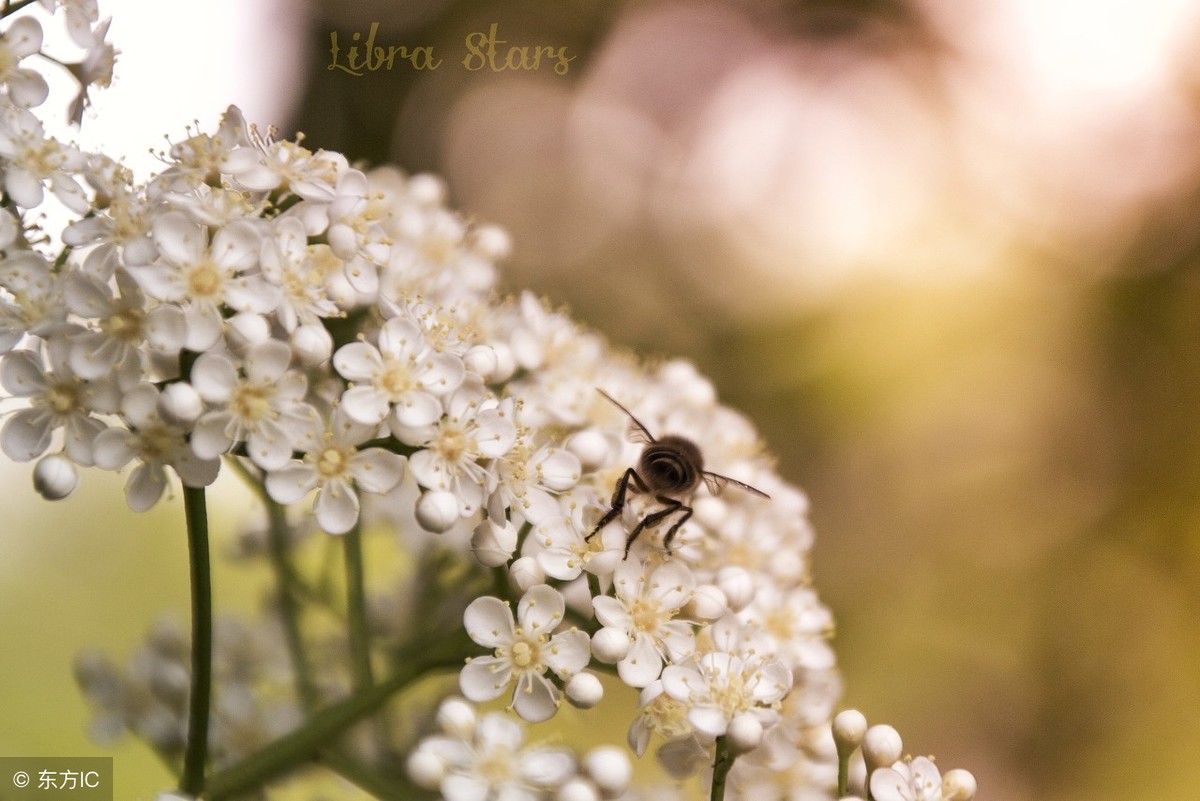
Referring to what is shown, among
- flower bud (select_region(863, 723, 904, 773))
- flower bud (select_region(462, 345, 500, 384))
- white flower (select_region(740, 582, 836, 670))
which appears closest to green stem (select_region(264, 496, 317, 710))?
flower bud (select_region(462, 345, 500, 384))

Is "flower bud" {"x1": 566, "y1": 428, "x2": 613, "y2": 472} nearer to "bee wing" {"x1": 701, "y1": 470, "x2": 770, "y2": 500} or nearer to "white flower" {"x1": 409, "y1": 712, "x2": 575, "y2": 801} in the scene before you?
"bee wing" {"x1": 701, "y1": 470, "x2": 770, "y2": 500}

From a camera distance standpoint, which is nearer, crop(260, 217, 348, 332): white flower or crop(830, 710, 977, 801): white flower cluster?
crop(260, 217, 348, 332): white flower

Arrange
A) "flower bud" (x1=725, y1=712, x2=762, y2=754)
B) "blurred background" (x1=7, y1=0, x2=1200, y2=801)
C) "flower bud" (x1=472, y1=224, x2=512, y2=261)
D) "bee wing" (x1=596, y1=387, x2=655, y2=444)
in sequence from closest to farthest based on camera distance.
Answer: "flower bud" (x1=725, y1=712, x2=762, y2=754), "bee wing" (x1=596, y1=387, x2=655, y2=444), "flower bud" (x1=472, y1=224, x2=512, y2=261), "blurred background" (x1=7, y1=0, x2=1200, y2=801)

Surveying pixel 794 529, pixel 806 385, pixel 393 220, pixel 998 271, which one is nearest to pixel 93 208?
pixel 393 220

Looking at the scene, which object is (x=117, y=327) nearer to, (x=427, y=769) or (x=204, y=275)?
(x=204, y=275)

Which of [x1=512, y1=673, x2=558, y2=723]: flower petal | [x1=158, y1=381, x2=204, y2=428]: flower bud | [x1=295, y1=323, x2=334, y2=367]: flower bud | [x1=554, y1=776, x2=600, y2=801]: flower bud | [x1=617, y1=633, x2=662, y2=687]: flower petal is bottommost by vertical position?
[x1=554, y1=776, x2=600, y2=801]: flower bud

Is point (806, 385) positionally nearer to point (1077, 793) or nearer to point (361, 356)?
point (1077, 793)

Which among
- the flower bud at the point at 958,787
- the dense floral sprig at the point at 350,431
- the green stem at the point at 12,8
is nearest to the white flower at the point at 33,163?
the dense floral sprig at the point at 350,431

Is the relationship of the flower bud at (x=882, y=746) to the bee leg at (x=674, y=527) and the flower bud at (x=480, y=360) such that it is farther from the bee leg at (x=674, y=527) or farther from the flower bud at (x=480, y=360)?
the flower bud at (x=480, y=360)
